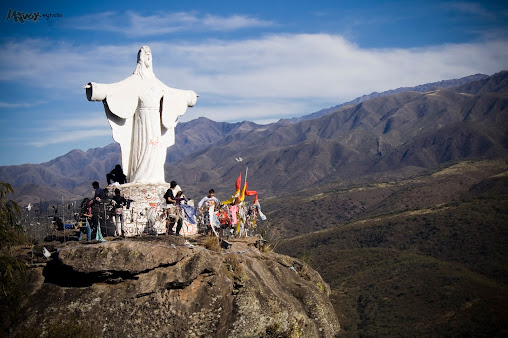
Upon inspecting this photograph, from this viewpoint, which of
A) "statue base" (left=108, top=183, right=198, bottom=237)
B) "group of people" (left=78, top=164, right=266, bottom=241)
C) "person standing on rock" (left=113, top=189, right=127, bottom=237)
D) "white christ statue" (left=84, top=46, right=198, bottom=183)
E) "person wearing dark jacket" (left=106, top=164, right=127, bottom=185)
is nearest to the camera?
"person standing on rock" (left=113, top=189, right=127, bottom=237)

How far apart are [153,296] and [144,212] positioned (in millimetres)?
4484

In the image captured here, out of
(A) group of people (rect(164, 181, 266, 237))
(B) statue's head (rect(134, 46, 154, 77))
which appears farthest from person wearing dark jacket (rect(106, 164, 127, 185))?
(B) statue's head (rect(134, 46, 154, 77))

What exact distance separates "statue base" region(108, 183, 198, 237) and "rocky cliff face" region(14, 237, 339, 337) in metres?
1.91

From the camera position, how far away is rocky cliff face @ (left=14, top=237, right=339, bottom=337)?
53.5 ft

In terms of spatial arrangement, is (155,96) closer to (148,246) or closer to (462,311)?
(148,246)

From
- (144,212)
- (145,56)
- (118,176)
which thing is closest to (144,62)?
(145,56)

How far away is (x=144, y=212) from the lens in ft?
68.2

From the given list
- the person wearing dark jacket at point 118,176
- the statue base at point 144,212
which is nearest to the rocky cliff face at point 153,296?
the statue base at point 144,212

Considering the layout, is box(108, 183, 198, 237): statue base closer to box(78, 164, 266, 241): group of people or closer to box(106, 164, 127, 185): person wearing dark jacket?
box(78, 164, 266, 241): group of people

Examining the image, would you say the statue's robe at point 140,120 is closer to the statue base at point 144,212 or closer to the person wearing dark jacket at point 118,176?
the person wearing dark jacket at point 118,176

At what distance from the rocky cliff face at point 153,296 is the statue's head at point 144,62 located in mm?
7407

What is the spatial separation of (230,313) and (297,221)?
337 feet

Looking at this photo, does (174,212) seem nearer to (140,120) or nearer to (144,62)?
(140,120)

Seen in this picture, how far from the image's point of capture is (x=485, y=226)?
246 feet
